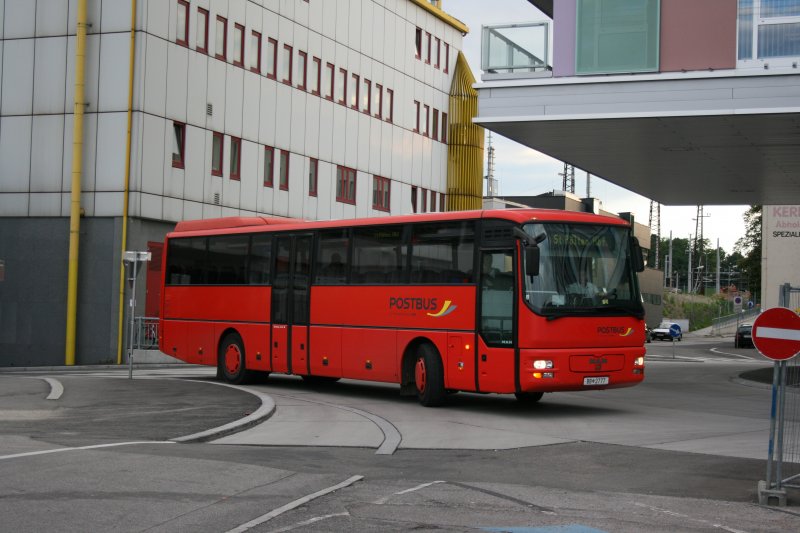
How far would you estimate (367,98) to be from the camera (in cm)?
5231

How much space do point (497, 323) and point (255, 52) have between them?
1146 inches

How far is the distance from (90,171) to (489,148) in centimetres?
6793

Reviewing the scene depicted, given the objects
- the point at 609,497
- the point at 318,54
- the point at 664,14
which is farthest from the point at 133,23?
the point at 609,497

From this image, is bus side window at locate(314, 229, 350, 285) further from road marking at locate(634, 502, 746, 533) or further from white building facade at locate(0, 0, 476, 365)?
white building facade at locate(0, 0, 476, 365)

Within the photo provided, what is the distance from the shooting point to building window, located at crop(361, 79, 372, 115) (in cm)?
5197

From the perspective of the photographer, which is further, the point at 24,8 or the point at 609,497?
the point at 24,8

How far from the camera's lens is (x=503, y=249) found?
17.9 m

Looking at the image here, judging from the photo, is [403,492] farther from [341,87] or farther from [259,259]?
[341,87]

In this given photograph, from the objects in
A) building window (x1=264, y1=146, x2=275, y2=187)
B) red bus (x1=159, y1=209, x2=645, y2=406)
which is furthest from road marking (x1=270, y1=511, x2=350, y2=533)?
building window (x1=264, y1=146, x2=275, y2=187)

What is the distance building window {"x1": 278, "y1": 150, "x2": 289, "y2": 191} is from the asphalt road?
1032 inches

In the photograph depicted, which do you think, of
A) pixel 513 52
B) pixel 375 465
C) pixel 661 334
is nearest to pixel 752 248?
pixel 661 334

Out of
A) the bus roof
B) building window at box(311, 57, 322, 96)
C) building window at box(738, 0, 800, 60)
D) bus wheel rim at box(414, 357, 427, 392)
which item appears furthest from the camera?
building window at box(311, 57, 322, 96)

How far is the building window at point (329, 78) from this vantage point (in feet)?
161

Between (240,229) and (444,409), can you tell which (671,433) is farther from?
(240,229)
